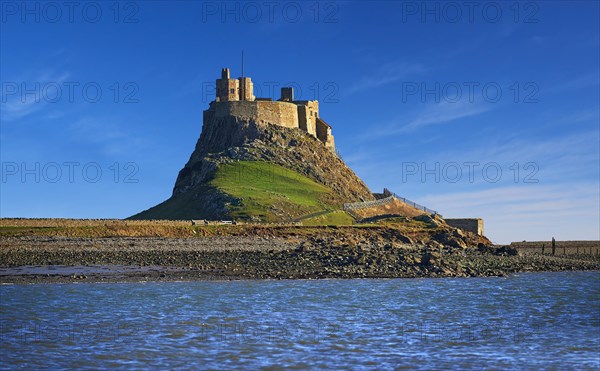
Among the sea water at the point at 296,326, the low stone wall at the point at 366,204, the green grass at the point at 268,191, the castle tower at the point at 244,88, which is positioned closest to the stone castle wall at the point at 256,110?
the castle tower at the point at 244,88

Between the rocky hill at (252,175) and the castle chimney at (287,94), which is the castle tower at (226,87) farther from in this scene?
the castle chimney at (287,94)

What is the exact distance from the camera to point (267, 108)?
134m

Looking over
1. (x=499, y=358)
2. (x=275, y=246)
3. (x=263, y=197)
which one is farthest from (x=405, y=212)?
(x=499, y=358)

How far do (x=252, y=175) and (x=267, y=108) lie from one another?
19.1 m

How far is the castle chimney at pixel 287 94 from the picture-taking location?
146 meters

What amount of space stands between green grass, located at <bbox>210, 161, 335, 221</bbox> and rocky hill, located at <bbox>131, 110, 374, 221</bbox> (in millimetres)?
170

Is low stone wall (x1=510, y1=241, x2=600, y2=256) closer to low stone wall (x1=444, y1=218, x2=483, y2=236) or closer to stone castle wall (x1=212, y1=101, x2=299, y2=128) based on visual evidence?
low stone wall (x1=444, y1=218, x2=483, y2=236)

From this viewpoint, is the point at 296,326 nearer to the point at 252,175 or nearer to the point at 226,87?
the point at 252,175

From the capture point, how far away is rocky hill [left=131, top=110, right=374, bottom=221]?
10694 cm

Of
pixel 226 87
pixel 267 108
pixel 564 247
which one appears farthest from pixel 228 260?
pixel 226 87

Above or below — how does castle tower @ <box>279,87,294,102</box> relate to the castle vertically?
above

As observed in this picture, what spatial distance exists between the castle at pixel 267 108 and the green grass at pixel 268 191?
12.9 m

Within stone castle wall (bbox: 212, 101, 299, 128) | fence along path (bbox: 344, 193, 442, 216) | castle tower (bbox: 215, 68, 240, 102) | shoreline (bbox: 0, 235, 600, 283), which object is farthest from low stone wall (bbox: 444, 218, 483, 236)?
castle tower (bbox: 215, 68, 240, 102)

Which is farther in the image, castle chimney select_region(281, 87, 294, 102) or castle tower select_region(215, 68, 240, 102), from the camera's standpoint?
castle chimney select_region(281, 87, 294, 102)
